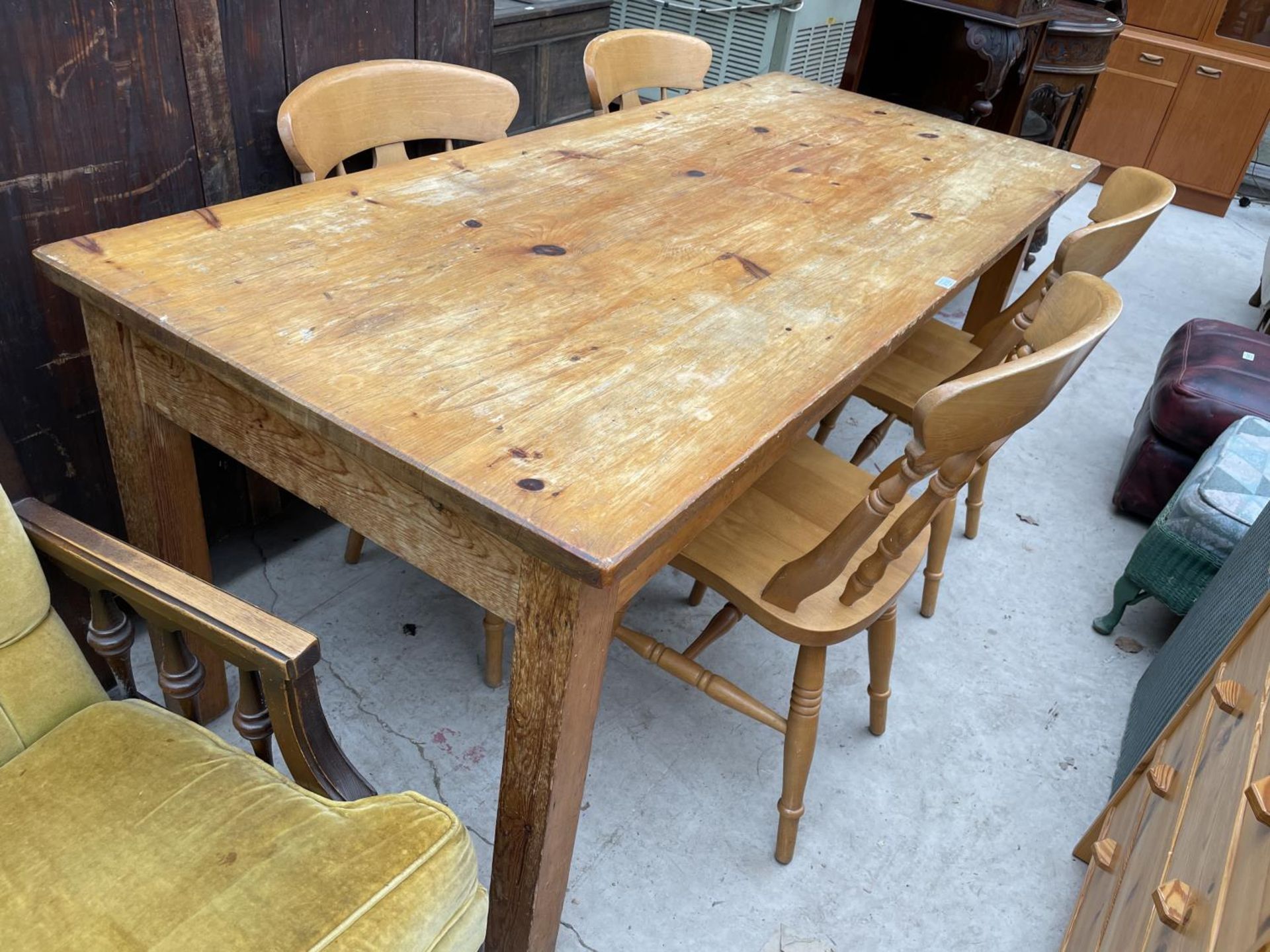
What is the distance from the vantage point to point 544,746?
3.25 ft

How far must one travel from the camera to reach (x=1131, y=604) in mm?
2084

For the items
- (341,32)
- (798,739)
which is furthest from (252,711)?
(341,32)

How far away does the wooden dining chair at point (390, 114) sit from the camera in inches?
59.4

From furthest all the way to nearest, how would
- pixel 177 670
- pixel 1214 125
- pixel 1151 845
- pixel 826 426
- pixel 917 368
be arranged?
pixel 1214 125
pixel 826 426
pixel 917 368
pixel 1151 845
pixel 177 670

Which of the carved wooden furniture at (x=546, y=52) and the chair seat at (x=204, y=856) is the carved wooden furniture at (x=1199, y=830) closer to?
the chair seat at (x=204, y=856)

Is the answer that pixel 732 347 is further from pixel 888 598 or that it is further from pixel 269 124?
pixel 269 124

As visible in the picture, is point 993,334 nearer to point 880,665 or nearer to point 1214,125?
point 880,665

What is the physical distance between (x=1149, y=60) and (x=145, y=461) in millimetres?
4957

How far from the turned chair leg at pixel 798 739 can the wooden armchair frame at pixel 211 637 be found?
654 mm

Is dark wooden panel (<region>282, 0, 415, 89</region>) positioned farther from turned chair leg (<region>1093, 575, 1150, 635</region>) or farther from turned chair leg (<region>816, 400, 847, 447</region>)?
turned chair leg (<region>1093, 575, 1150, 635</region>)

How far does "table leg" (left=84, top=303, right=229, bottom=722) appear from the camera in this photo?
1.14 meters

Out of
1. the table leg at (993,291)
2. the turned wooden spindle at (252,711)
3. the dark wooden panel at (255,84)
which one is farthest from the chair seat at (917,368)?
the turned wooden spindle at (252,711)

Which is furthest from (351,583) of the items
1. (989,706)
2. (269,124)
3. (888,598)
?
(989,706)

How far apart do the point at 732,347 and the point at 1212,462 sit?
1339 millimetres
